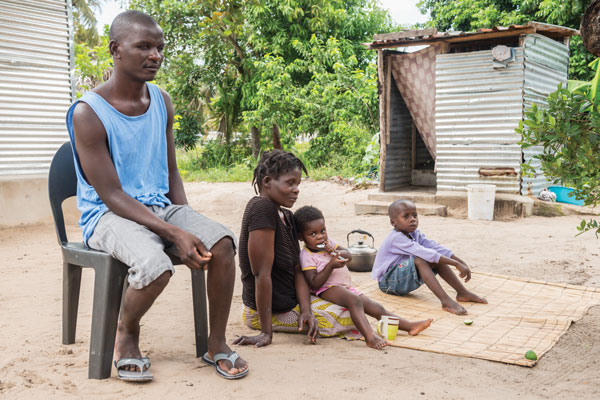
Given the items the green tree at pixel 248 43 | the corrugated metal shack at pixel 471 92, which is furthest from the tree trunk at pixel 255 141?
the corrugated metal shack at pixel 471 92

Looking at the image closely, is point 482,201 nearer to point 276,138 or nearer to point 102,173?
point 102,173

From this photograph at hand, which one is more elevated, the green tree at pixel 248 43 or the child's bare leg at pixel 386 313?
the green tree at pixel 248 43

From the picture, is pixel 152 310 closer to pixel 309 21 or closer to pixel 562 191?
pixel 562 191

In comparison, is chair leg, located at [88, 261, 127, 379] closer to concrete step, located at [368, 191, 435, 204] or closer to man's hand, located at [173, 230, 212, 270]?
man's hand, located at [173, 230, 212, 270]

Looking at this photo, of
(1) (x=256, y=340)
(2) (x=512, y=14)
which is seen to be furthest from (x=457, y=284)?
(2) (x=512, y=14)

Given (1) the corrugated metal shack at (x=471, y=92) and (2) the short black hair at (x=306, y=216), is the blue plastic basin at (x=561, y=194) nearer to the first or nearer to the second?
(1) the corrugated metal shack at (x=471, y=92)

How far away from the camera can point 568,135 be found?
2799 mm

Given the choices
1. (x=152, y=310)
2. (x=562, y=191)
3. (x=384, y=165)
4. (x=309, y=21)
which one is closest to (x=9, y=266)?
(x=152, y=310)

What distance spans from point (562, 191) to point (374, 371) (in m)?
7.38

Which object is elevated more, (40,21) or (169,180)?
(40,21)

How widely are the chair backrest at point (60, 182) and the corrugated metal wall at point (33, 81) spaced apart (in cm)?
486

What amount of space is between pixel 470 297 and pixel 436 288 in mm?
360

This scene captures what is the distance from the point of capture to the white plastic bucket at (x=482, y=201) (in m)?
7.95

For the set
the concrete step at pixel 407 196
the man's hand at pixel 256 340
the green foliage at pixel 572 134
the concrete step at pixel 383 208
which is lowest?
the man's hand at pixel 256 340
